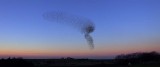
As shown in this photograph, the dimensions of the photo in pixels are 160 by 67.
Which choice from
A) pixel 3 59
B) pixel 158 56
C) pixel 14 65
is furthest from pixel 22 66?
pixel 158 56

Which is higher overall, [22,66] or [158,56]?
[158,56]

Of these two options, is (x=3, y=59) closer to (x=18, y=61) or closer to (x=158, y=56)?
(x=18, y=61)

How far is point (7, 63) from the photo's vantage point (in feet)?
333

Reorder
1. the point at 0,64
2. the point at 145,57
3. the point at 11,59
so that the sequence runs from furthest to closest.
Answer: the point at 145,57 → the point at 11,59 → the point at 0,64

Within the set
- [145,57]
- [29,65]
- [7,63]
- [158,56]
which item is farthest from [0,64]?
[158,56]

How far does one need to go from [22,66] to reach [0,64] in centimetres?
687

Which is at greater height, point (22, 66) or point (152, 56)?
point (152, 56)

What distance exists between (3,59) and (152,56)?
89333 mm

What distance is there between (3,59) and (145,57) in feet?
279

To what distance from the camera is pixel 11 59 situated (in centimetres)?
10681

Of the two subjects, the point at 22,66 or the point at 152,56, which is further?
the point at 152,56

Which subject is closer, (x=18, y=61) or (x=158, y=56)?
(x=18, y=61)

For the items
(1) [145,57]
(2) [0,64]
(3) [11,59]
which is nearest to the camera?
(2) [0,64]

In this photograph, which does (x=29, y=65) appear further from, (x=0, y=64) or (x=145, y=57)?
(x=145, y=57)
